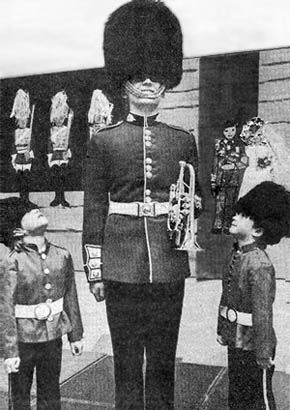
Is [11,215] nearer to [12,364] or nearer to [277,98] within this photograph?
[12,364]

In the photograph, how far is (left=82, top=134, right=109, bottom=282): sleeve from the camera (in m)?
1.43

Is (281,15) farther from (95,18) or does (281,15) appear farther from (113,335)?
(113,335)

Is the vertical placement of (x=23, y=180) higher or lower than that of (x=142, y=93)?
lower

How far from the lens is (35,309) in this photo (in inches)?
59.5

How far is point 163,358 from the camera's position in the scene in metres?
1.47

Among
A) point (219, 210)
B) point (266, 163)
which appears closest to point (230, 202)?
point (219, 210)

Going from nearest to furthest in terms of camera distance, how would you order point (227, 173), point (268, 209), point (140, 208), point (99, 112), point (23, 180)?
point (140, 208) → point (268, 209) → point (227, 173) → point (99, 112) → point (23, 180)

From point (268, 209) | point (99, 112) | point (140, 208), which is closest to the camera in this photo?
point (140, 208)

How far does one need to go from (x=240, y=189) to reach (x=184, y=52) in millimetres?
421

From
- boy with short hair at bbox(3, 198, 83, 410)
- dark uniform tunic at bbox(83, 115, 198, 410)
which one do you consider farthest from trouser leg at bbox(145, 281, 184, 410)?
boy with short hair at bbox(3, 198, 83, 410)

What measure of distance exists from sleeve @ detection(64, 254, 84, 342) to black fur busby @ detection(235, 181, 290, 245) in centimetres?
49

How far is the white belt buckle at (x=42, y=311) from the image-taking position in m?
1.51

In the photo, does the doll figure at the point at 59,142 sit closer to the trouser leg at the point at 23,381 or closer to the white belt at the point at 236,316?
the trouser leg at the point at 23,381

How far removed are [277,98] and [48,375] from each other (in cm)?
101
